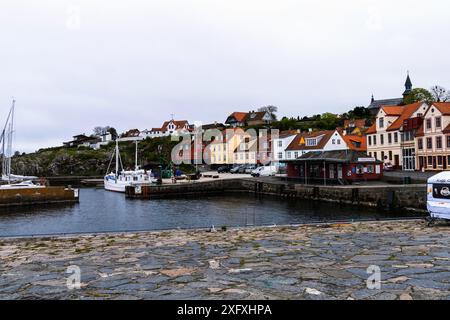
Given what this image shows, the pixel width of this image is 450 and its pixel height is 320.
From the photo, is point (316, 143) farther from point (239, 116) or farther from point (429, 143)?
point (239, 116)

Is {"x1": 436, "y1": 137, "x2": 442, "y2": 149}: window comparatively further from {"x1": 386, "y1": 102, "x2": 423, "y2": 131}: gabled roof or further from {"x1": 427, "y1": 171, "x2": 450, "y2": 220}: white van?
{"x1": 427, "y1": 171, "x2": 450, "y2": 220}: white van

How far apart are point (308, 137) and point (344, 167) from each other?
3267cm

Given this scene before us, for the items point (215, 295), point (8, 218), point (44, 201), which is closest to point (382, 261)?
point (215, 295)

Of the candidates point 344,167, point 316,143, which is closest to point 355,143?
point 316,143

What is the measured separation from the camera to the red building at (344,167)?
47.8 metres

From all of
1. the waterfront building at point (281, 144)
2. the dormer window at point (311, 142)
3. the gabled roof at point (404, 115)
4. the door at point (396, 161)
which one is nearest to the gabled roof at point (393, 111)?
the gabled roof at point (404, 115)

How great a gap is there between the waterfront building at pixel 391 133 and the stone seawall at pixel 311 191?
67.9 ft

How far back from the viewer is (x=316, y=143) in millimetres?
77938

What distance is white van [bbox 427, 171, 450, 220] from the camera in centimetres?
1327

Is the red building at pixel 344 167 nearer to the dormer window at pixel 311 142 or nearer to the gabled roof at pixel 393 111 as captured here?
the gabled roof at pixel 393 111

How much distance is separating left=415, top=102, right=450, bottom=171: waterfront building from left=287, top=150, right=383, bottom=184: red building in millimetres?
8842

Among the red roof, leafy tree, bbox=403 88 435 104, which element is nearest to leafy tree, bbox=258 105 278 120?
the red roof
